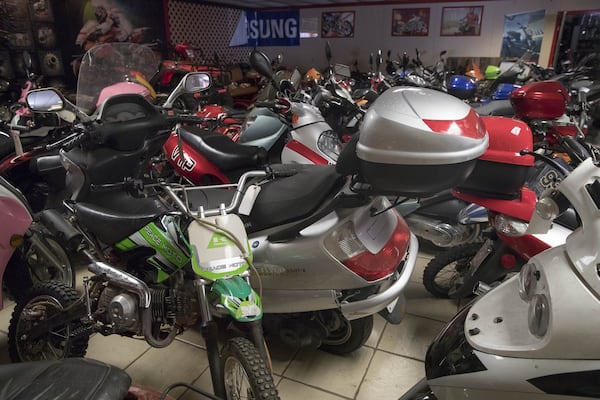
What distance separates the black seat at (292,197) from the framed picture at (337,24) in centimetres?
902

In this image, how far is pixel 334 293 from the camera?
1.53 metres

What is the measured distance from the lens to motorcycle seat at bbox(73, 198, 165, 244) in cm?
150

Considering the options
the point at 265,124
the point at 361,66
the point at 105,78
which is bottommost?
the point at 361,66

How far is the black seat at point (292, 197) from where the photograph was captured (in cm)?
149

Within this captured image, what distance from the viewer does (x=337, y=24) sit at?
387 inches

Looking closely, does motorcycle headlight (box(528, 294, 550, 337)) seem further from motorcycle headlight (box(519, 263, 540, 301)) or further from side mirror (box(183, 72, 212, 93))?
side mirror (box(183, 72, 212, 93))

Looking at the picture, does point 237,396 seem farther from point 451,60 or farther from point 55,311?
point 451,60

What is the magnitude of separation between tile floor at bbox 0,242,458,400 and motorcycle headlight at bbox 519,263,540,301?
38.4 inches

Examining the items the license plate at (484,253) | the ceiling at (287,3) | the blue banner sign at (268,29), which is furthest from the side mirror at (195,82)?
the blue banner sign at (268,29)

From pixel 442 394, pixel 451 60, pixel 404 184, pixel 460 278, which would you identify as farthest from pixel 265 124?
pixel 451 60

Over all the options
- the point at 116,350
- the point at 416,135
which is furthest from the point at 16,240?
the point at 416,135

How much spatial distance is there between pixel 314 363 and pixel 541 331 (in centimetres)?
126

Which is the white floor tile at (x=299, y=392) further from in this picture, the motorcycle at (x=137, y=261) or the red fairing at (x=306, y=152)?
the red fairing at (x=306, y=152)

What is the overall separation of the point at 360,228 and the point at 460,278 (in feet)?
3.13
